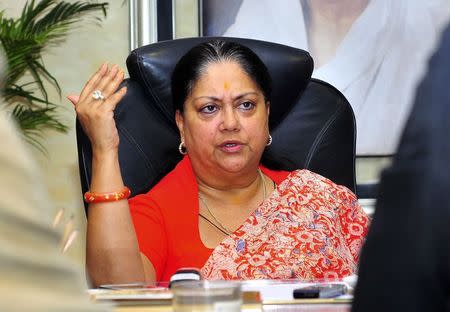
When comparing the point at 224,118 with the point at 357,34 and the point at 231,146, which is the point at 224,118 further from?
the point at 357,34

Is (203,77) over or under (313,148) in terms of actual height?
over

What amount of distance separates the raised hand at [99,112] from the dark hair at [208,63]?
201 mm

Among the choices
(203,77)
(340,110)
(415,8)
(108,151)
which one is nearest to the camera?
(108,151)

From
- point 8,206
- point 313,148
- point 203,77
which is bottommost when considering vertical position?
point 313,148

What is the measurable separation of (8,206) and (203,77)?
1.94m

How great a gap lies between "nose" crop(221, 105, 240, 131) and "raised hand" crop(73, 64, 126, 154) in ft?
0.96

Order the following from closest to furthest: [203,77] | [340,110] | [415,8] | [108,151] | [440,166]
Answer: [440,166]
[108,151]
[203,77]
[340,110]
[415,8]

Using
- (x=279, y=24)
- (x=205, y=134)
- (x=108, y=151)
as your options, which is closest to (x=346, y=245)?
(x=205, y=134)

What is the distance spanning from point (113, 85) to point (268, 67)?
472 mm

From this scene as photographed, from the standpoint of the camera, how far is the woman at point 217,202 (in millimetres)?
2238

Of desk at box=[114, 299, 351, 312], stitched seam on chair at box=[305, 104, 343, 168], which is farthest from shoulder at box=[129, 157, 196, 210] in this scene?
desk at box=[114, 299, 351, 312]

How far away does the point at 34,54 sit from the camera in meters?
3.37

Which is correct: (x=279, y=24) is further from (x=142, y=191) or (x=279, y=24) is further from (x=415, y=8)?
(x=142, y=191)

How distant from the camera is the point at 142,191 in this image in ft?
8.11
